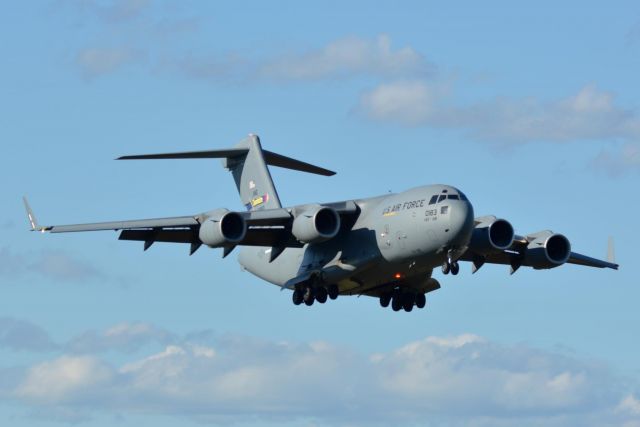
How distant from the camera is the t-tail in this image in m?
43.2

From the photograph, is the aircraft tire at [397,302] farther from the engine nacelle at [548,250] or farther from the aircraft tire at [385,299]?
the engine nacelle at [548,250]

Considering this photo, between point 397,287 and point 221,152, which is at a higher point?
point 221,152

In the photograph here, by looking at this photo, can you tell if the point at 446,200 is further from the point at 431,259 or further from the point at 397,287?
the point at 397,287

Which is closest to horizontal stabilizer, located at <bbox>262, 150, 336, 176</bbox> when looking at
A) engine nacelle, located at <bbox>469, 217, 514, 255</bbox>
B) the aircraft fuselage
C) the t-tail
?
the t-tail

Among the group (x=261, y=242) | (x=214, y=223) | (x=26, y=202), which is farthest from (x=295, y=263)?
(x=26, y=202)

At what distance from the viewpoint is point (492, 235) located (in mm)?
39750

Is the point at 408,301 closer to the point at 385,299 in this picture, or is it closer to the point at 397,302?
the point at 397,302

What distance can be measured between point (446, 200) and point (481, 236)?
2.35 metres

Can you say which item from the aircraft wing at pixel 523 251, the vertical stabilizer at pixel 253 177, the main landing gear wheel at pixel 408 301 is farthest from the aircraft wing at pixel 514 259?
the vertical stabilizer at pixel 253 177

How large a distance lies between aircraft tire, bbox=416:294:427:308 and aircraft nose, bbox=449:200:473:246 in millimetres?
4269

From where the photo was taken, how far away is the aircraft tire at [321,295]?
40.2m

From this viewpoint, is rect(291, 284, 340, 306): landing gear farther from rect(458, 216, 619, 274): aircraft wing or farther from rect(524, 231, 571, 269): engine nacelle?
rect(524, 231, 571, 269): engine nacelle

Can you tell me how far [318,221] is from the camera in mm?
38875

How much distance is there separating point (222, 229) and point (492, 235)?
21.3ft
